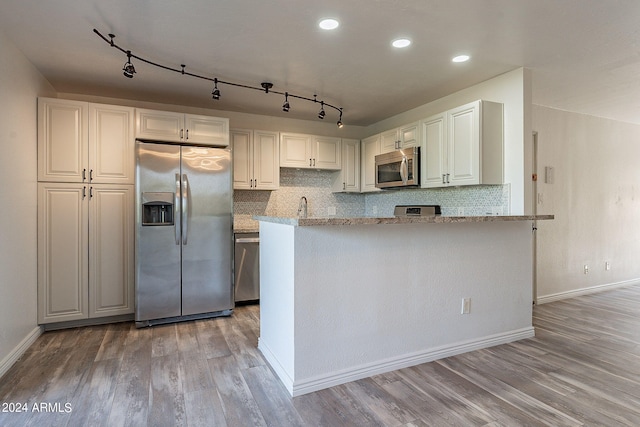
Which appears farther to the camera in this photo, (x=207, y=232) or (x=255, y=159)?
(x=255, y=159)

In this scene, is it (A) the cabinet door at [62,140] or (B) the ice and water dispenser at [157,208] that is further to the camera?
(B) the ice and water dispenser at [157,208]

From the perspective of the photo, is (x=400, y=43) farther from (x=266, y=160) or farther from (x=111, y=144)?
(x=111, y=144)

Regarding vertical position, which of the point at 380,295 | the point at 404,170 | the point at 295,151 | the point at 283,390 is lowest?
the point at 283,390

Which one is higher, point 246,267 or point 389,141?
point 389,141

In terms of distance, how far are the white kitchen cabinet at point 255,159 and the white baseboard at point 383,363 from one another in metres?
2.22

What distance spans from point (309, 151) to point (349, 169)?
2.17 ft

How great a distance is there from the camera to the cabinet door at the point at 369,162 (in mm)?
4688

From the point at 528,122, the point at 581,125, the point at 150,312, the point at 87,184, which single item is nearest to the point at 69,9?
the point at 87,184

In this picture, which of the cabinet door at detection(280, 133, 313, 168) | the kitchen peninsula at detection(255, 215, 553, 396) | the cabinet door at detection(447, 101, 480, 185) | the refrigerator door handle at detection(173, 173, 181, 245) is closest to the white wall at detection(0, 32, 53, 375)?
the refrigerator door handle at detection(173, 173, 181, 245)

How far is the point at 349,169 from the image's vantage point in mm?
4965

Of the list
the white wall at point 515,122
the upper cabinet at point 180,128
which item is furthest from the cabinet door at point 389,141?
the upper cabinet at point 180,128

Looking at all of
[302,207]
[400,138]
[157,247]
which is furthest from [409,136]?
[157,247]

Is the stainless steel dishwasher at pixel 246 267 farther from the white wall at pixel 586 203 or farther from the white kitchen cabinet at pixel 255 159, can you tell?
the white wall at pixel 586 203

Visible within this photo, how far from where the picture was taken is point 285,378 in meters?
2.21
